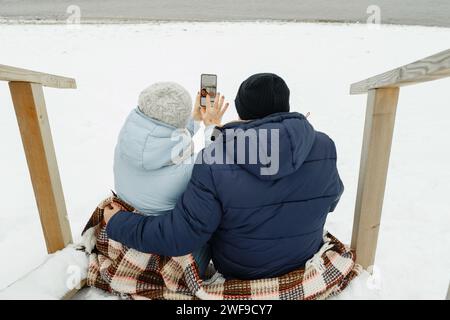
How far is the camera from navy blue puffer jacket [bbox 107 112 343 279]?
157 cm

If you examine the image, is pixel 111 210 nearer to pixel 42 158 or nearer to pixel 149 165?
pixel 149 165

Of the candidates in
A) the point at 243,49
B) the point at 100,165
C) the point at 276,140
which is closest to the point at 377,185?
the point at 276,140

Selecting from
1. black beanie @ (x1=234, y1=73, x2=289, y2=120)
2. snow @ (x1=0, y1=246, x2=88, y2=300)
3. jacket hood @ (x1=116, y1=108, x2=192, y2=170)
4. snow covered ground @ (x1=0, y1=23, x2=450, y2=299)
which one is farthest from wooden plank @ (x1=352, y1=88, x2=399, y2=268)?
snow @ (x1=0, y1=246, x2=88, y2=300)

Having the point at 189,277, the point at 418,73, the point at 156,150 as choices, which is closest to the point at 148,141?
the point at 156,150

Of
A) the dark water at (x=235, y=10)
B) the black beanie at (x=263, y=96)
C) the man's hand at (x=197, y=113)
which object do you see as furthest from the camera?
the dark water at (x=235, y=10)

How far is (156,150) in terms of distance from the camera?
1.68 metres

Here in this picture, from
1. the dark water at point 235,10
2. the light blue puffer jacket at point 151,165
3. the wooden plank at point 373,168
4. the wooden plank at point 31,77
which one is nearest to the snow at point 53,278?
the light blue puffer jacket at point 151,165

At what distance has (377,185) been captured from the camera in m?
2.09

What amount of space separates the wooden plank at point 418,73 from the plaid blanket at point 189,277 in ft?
2.95

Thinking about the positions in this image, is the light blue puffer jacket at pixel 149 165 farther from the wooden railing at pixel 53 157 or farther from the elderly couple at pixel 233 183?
the wooden railing at pixel 53 157

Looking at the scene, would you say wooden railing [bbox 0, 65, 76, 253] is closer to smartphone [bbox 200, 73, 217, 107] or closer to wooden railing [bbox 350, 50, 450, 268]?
smartphone [bbox 200, 73, 217, 107]

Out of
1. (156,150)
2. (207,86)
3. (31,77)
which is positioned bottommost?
(156,150)

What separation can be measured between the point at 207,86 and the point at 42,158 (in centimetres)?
112

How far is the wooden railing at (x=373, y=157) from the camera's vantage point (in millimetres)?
1955
